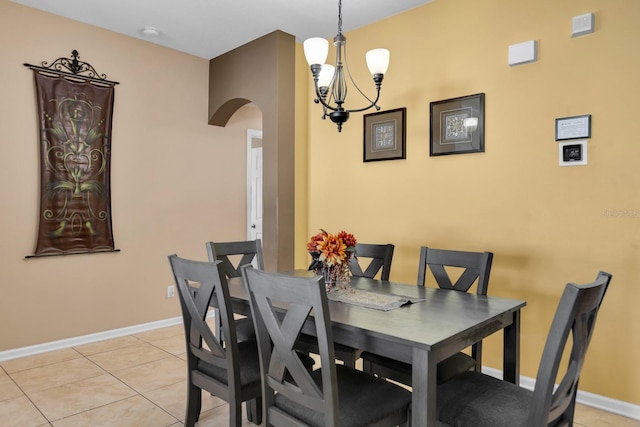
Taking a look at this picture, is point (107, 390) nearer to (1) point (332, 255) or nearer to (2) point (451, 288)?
(1) point (332, 255)

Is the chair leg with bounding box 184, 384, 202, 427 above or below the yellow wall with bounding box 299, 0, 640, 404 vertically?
below

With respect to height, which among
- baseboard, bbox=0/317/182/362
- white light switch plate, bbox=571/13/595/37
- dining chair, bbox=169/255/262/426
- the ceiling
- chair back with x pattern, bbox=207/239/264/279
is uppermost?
the ceiling

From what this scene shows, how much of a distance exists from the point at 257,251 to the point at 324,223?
1.15 meters

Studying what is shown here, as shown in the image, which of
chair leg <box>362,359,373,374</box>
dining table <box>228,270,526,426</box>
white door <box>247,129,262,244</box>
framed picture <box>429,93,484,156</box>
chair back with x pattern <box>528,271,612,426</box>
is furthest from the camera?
white door <box>247,129,262,244</box>

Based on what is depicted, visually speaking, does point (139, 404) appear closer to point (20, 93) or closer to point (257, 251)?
point (257, 251)

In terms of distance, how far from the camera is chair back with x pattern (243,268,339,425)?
1.44m

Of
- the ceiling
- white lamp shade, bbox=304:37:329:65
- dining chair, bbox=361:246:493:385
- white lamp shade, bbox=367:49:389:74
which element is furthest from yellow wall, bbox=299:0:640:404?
white lamp shade, bbox=304:37:329:65

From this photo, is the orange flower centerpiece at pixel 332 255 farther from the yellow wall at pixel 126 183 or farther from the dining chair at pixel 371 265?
the yellow wall at pixel 126 183

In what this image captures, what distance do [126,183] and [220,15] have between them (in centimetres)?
170

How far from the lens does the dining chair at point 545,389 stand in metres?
1.32

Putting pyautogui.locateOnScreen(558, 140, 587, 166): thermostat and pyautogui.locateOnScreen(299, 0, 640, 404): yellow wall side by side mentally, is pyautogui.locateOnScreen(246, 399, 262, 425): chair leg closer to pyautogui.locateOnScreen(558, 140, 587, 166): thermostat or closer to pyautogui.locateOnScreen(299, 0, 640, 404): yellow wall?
pyautogui.locateOnScreen(299, 0, 640, 404): yellow wall

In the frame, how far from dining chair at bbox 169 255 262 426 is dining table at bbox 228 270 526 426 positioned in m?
0.21

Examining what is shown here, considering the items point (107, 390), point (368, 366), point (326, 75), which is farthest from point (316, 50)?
point (107, 390)

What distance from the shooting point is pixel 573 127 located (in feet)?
8.28
